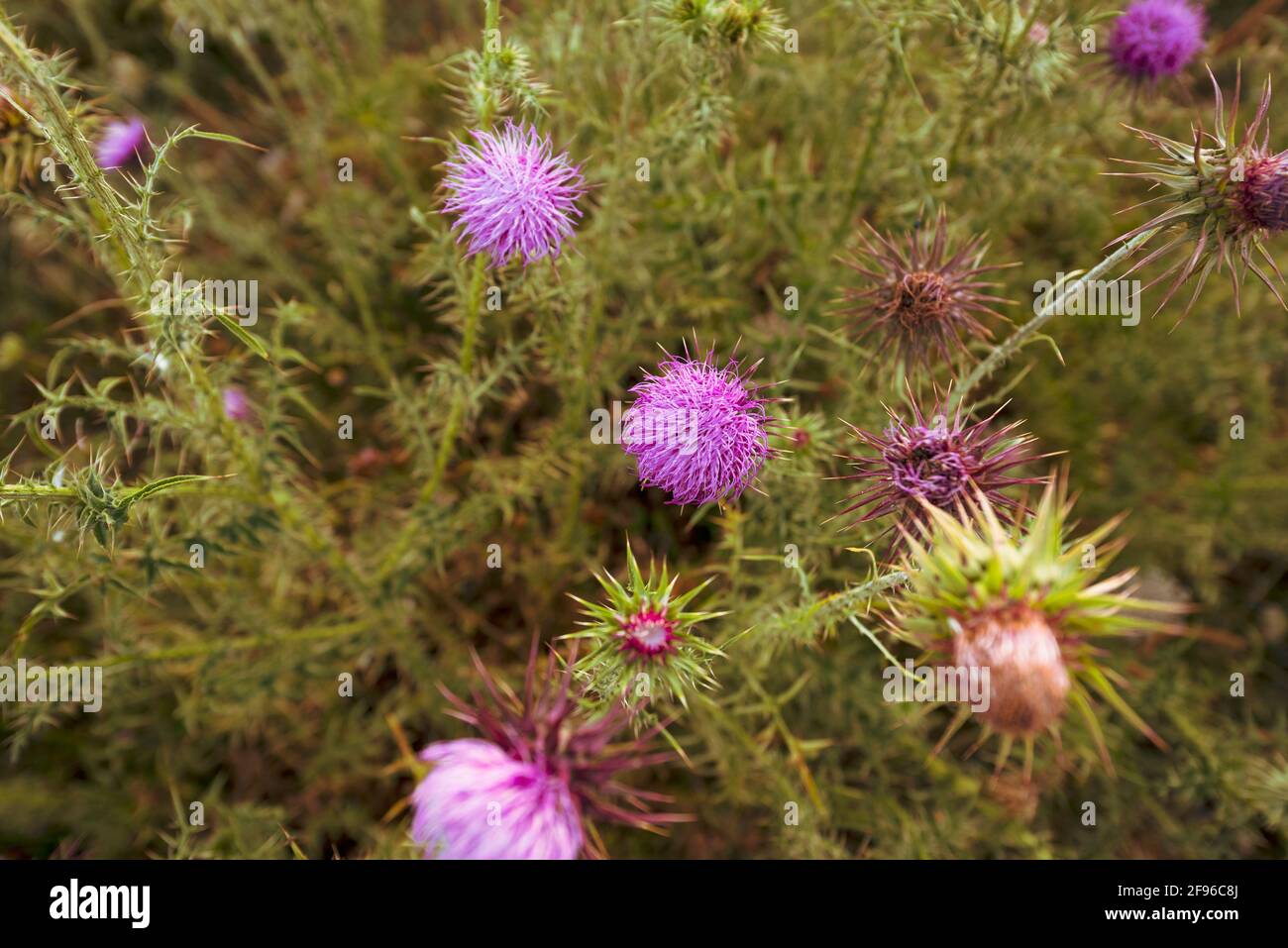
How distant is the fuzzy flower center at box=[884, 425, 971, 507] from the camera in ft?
8.08

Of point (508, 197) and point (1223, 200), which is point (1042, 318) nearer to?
point (1223, 200)

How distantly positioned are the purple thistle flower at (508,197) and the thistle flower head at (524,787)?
1346 mm

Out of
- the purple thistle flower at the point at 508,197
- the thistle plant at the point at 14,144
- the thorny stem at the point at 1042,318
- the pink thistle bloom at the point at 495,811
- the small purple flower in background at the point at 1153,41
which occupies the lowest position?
the pink thistle bloom at the point at 495,811

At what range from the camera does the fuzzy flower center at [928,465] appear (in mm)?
2463

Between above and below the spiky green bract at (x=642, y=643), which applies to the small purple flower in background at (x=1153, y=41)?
above

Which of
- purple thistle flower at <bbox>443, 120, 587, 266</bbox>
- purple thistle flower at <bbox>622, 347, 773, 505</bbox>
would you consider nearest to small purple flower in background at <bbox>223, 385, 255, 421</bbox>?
purple thistle flower at <bbox>443, 120, 587, 266</bbox>

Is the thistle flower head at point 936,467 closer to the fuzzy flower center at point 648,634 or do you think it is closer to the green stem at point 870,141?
the fuzzy flower center at point 648,634

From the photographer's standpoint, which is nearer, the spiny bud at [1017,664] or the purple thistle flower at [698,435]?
the spiny bud at [1017,664]

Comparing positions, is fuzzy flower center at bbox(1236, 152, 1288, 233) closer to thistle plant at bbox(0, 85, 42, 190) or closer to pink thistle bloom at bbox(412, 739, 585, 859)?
pink thistle bloom at bbox(412, 739, 585, 859)

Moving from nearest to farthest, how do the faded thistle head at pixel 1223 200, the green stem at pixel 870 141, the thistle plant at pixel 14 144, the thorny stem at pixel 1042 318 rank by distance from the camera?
the faded thistle head at pixel 1223 200 → the thorny stem at pixel 1042 318 → the thistle plant at pixel 14 144 → the green stem at pixel 870 141

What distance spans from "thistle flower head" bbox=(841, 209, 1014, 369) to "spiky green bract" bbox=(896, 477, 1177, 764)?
1013 millimetres

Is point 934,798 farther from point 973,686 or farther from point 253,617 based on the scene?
point 253,617

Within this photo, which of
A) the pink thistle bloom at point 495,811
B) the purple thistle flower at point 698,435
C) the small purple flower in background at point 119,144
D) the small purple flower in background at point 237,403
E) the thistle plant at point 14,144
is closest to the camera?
the pink thistle bloom at point 495,811

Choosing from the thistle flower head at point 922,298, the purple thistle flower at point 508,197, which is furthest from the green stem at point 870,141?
the purple thistle flower at point 508,197
